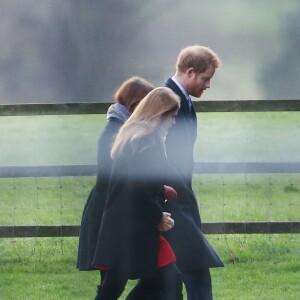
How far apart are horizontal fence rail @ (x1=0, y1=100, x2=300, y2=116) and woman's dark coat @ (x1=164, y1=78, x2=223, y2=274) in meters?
0.86

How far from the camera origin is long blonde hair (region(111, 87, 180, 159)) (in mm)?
2379

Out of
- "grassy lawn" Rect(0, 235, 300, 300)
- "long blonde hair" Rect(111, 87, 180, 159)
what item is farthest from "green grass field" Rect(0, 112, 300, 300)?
"long blonde hair" Rect(111, 87, 180, 159)

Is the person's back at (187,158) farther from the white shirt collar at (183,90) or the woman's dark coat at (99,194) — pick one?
the woman's dark coat at (99,194)

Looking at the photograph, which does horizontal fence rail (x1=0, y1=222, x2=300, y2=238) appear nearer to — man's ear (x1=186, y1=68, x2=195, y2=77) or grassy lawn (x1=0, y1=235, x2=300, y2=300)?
grassy lawn (x1=0, y1=235, x2=300, y2=300)

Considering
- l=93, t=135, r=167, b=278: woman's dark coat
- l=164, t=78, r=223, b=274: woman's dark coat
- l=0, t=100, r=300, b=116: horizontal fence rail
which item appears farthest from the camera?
l=0, t=100, r=300, b=116: horizontal fence rail

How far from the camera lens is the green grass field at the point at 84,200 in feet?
11.7

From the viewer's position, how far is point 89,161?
411cm

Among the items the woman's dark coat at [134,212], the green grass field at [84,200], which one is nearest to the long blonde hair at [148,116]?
the woman's dark coat at [134,212]

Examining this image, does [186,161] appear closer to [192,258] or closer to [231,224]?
[192,258]

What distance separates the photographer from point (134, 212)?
239 centimetres

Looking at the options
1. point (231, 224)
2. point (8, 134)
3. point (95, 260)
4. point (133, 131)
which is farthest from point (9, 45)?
point (8, 134)

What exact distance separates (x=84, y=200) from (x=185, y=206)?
5.02 ft

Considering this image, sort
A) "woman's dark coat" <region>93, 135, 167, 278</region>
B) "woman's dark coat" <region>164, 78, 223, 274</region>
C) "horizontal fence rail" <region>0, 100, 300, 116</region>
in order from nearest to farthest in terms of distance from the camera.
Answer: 1. "woman's dark coat" <region>93, 135, 167, 278</region>
2. "woman's dark coat" <region>164, 78, 223, 274</region>
3. "horizontal fence rail" <region>0, 100, 300, 116</region>

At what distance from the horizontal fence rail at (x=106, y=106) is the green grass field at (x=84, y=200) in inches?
2.1
